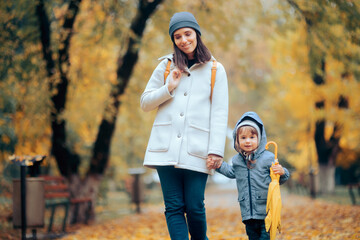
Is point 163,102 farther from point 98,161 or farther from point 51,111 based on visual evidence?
point 98,161

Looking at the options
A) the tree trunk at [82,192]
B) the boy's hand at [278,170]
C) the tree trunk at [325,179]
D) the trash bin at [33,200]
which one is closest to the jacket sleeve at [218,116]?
the boy's hand at [278,170]

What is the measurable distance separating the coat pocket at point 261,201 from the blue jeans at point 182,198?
0.52 meters

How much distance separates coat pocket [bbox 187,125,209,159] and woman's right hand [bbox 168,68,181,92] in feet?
1.13

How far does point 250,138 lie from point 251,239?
0.88 meters

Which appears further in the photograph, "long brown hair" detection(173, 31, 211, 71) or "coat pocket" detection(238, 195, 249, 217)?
"coat pocket" detection(238, 195, 249, 217)

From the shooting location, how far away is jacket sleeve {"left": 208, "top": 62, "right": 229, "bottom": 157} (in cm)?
355

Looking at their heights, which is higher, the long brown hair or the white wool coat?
the long brown hair

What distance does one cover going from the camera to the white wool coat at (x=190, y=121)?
11.6 feet

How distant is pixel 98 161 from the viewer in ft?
34.6

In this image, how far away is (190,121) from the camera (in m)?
3.60

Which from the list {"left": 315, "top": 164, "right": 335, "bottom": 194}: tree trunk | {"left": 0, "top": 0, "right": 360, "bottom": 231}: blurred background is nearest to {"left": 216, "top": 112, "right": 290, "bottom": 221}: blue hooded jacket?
{"left": 0, "top": 0, "right": 360, "bottom": 231}: blurred background

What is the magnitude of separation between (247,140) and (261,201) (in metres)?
0.53

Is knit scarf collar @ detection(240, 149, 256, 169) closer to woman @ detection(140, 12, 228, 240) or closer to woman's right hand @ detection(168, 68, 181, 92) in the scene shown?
woman @ detection(140, 12, 228, 240)

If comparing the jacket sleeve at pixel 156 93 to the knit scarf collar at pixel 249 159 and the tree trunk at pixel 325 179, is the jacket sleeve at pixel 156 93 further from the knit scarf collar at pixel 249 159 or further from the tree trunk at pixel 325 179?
the tree trunk at pixel 325 179
